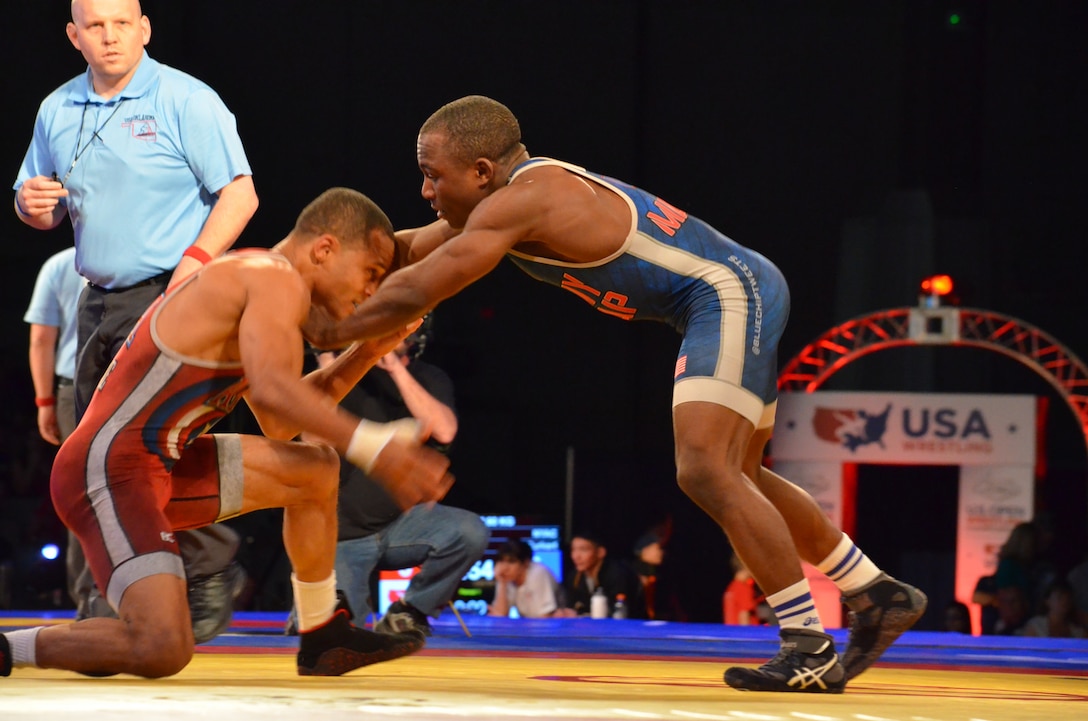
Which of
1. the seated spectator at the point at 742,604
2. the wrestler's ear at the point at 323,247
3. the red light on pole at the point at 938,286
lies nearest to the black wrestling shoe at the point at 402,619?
the wrestler's ear at the point at 323,247

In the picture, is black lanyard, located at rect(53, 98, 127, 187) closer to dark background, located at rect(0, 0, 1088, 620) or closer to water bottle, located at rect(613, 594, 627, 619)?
water bottle, located at rect(613, 594, 627, 619)

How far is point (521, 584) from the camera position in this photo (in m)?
7.73

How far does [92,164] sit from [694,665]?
2018 mm

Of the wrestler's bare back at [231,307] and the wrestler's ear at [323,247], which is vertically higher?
the wrestler's ear at [323,247]

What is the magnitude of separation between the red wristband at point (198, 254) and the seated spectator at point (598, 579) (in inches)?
171

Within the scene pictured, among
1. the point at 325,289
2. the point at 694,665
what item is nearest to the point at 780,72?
the point at 694,665

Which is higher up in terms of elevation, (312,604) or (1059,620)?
(312,604)

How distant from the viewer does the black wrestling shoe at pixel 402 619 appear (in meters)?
4.44

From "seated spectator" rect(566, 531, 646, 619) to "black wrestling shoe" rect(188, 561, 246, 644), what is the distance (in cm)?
391

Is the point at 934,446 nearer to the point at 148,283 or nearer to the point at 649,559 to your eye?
the point at 649,559

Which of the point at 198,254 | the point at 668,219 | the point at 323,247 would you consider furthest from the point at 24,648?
the point at 668,219

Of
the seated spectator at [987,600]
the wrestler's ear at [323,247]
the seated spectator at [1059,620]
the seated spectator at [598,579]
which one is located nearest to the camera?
the wrestler's ear at [323,247]

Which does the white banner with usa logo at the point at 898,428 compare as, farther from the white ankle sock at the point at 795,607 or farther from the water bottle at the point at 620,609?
the white ankle sock at the point at 795,607

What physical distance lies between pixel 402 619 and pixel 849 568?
5.19ft
